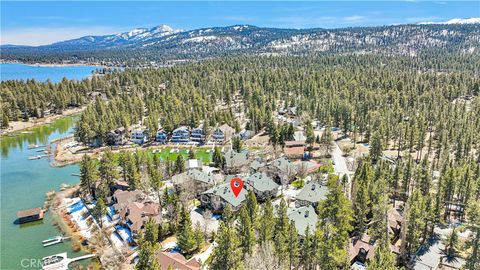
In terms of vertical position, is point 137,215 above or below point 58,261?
above

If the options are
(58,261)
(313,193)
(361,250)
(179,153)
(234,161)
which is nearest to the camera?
(361,250)

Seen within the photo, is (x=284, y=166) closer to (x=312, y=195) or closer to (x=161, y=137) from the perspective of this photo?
(x=312, y=195)

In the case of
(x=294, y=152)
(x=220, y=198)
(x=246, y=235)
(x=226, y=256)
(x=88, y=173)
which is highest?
(x=226, y=256)

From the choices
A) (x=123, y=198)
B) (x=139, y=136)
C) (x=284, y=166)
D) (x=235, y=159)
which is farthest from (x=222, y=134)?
(x=123, y=198)

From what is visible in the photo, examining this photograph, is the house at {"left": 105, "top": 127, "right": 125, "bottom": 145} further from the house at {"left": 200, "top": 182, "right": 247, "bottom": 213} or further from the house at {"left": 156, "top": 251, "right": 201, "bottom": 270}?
the house at {"left": 156, "top": 251, "right": 201, "bottom": 270}

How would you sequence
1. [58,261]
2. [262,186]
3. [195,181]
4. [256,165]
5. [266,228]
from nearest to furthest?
[266,228] → [58,261] → [262,186] → [195,181] → [256,165]

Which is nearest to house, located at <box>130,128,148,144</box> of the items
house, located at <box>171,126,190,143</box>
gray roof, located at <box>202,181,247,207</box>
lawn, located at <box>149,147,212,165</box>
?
house, located at <box>171,126,190,143</box>
